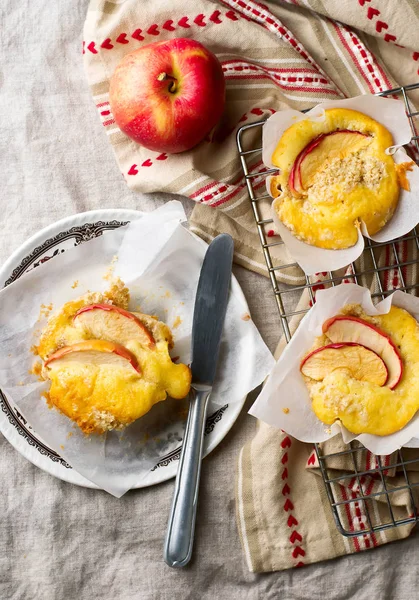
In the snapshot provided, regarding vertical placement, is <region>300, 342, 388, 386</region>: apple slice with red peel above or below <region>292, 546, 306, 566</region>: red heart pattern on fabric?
above

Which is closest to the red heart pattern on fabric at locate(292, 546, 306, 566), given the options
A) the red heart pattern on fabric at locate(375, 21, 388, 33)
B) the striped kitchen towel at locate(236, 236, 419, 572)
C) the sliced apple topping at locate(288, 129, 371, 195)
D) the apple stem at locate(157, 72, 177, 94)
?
the striped kitchen towel at locate(236, 236, 419, 572)

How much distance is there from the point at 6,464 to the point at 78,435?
0.32 metres

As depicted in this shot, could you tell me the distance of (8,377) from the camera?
2.04 m

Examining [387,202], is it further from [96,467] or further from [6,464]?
[6,464]

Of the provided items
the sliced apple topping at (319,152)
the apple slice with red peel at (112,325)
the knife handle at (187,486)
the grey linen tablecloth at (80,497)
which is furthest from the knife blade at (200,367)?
the sliced apple topping at (319,152)

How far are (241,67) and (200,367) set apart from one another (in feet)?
3.42

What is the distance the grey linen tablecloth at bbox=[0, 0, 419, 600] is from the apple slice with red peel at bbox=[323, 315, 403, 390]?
0.95 feet

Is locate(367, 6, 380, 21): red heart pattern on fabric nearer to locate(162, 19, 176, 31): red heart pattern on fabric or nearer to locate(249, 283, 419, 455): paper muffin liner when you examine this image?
locate(162, 19, 176, 31): red heart pattern on fabric

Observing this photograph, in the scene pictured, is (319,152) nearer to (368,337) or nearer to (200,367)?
(368,337)

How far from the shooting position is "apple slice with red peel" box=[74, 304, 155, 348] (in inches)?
76.2

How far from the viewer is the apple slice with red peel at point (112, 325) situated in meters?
1.94

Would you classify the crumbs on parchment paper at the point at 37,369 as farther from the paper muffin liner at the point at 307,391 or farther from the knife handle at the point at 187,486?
the paper muffin liner at the point at 307,391

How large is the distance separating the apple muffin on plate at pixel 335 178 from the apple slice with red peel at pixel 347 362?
331 millimetres

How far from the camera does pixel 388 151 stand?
196 cm
